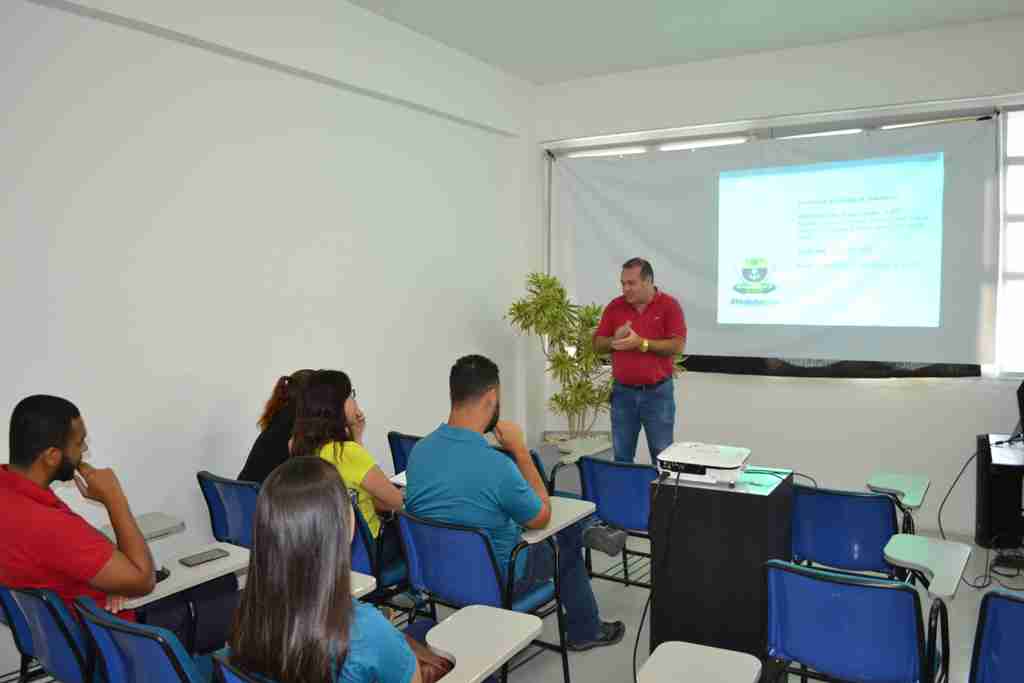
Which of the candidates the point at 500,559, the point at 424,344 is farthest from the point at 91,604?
the point at 424,344

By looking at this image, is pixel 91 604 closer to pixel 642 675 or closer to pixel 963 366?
pixel 642 675

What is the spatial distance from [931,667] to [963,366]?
3.64m

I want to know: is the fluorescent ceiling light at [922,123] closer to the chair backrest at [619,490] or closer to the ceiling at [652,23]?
the ceiling at [652,23]

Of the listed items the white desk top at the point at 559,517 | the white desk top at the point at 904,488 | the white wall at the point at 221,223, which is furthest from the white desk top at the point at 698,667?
the white wall at the point at 221,223

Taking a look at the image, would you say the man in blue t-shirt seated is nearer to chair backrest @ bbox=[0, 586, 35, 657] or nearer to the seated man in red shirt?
the seated man in red shirt

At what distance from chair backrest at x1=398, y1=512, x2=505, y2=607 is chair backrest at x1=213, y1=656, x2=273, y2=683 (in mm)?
1067

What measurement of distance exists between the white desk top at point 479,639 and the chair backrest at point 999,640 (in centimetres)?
108

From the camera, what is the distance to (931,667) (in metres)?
2.16

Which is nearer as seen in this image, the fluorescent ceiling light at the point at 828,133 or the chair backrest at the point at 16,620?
the chair backrest at the point at 16,620

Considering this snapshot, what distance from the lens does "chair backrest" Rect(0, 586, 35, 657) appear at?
7.07ft

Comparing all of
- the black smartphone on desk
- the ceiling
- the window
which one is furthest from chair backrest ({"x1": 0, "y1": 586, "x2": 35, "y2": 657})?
the window

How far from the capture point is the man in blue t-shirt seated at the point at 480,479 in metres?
2.67

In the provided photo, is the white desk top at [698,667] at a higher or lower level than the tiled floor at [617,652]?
higher

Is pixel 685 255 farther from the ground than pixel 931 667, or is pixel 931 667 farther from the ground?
pixel 685 255
